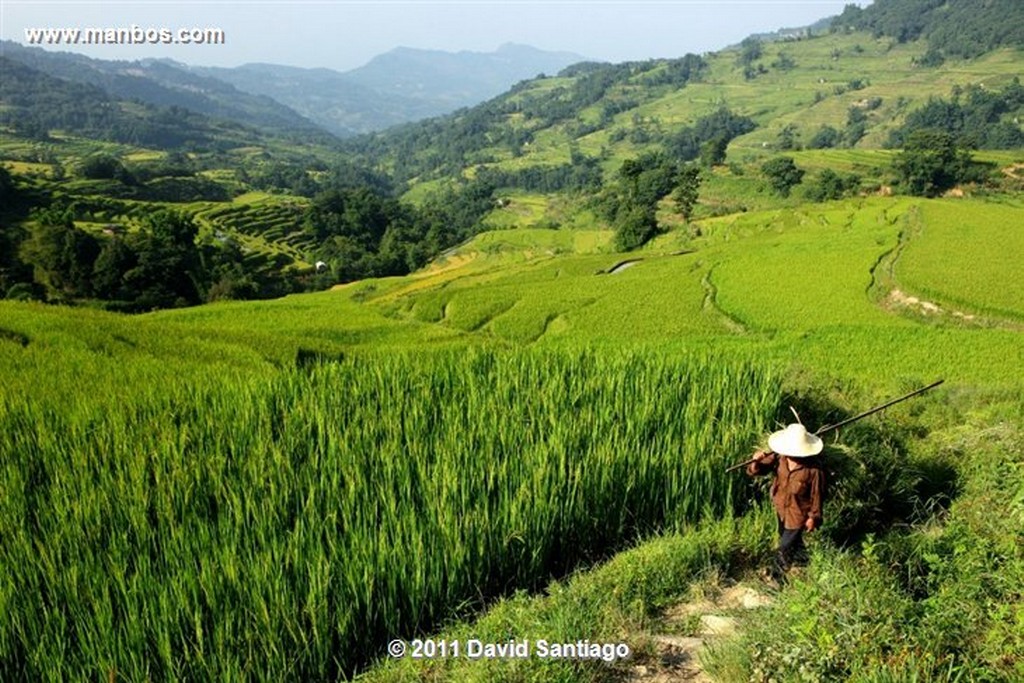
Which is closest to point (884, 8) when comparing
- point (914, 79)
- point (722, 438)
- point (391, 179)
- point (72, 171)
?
point (914, 79)

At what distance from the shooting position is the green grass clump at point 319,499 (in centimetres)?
322

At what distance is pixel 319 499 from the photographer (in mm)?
4273

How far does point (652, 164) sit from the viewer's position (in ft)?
255

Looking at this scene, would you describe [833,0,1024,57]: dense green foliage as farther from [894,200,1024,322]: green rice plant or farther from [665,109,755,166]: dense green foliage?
[894,200,1024,322]: green rice plant

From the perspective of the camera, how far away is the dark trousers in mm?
4383

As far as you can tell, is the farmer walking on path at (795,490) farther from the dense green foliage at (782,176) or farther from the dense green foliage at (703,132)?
the dense green foliage at (703,132)

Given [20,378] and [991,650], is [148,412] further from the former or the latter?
[991,650]

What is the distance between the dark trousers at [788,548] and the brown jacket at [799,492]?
0.20 ft

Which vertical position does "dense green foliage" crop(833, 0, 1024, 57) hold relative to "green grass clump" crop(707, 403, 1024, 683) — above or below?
above

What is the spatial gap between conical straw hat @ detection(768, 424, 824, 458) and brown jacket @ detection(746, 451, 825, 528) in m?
0.10

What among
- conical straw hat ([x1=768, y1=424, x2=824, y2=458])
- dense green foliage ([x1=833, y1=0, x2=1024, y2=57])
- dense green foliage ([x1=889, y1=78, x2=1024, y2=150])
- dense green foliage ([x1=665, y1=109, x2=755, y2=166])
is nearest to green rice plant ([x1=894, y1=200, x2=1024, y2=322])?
conical straw hat ([x1=768, y1=424, x2=824, y2=458])

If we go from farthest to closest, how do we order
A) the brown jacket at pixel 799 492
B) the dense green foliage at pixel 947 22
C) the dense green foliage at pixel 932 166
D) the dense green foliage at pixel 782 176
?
the dense green foliage at pixel 947 22
the dense green foliage at pixel 782 176
the dense green foliage at pixel 932 166
the brown jacket at pixel 799 492

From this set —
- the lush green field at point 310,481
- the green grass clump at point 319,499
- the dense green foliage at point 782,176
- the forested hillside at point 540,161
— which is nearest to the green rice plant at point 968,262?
the lush green field at point 310,481

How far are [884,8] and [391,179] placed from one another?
149664 millimetres
